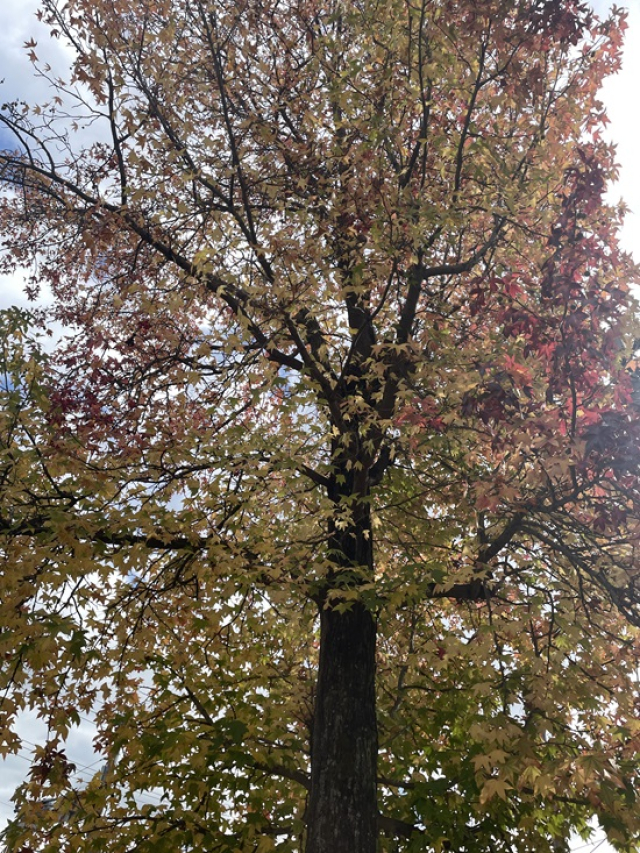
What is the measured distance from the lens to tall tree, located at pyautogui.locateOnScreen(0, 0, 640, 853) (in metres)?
5.67

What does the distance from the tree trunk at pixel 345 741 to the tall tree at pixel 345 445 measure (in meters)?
0.03

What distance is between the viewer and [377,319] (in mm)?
9328

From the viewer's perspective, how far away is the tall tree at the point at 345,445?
5672 millimetres

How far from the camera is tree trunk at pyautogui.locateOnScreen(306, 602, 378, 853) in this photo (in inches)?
235

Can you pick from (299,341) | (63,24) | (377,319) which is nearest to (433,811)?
(299,341)

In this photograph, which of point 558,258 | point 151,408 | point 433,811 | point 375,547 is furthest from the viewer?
point 375,547

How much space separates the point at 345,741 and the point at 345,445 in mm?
3137

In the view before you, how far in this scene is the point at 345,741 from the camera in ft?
21.0

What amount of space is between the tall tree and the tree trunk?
0.03 metres

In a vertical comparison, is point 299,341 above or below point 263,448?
above

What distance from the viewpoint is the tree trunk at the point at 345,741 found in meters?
5.97

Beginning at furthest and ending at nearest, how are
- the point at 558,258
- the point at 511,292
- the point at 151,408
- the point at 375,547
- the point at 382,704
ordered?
the point at 375,547 < the point at 151,408 < the point at 382,704 < the point at 511,292 < the point at 558,258

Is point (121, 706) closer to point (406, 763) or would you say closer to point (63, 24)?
point (406, 763)

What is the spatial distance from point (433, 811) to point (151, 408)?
6112 mm
